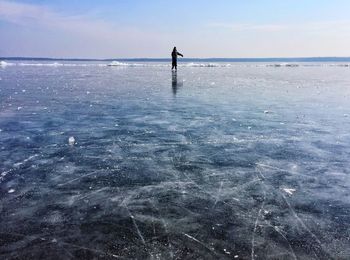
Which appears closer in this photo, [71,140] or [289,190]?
[289,190]

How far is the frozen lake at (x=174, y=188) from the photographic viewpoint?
3.37 m

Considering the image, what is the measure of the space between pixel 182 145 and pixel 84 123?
3444 millimetres

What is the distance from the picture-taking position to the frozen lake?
3.37 m

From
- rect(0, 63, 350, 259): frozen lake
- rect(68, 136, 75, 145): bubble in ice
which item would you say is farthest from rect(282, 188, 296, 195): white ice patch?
rect(68, 136, 75, 145): bubble in ice

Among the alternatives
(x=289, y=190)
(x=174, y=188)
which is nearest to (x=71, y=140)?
(x=174, y=188)

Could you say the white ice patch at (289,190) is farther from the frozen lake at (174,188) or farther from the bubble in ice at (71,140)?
the bubble in ice at (71,140)

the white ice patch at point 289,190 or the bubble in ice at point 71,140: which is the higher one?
the white ice patch at point 289,190

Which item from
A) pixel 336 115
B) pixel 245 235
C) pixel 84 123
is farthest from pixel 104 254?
pixel 336 115

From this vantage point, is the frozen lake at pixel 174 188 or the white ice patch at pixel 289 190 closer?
the frozen lake at pixel 174 188

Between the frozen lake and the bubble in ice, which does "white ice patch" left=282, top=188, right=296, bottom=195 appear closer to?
the frozen lake

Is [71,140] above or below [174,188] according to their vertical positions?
below

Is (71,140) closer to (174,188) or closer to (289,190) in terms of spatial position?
(174,188)

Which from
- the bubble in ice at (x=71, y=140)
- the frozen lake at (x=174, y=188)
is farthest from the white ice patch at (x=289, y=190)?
the bubble in ice at (x=71, y=140)

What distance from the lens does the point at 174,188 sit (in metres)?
4.78
